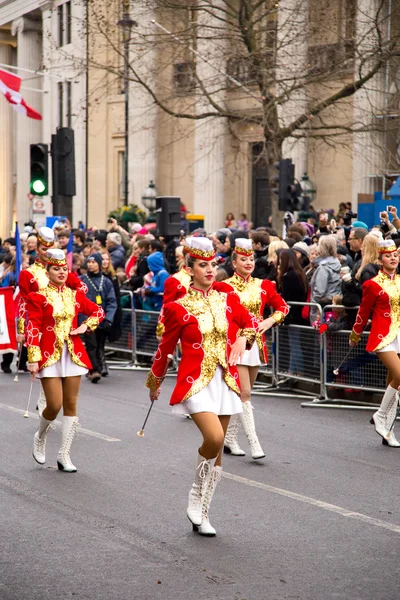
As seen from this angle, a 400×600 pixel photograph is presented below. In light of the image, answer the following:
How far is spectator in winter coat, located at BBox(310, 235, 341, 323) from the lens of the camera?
13.8 metres

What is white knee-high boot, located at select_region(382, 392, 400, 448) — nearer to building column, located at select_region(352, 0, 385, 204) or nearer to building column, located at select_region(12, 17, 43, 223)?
building column, located at select_region(352, 0, 385, 204)

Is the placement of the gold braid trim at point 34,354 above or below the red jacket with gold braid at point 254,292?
below

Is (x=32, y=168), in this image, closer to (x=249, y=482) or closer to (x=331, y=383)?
(x=331, y=383)

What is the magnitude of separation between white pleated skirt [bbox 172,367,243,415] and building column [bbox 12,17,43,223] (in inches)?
1912

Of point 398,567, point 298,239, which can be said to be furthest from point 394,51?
point 398,567

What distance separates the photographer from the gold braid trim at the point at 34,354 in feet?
30.7

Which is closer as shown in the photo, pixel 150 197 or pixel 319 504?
pixel 319 504

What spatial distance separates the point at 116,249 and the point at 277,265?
5.70 metres

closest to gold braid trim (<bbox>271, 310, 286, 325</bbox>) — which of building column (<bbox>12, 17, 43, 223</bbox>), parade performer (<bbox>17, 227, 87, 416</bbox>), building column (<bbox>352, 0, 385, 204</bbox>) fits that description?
parade performer (<bbox>17, 227, 87, 416</bbox>)

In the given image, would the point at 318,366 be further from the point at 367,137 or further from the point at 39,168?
the point at 367,137

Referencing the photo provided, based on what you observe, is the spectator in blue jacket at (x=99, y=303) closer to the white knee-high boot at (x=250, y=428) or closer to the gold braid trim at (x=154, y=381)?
the white knee-high boot at (x=250, y=428)

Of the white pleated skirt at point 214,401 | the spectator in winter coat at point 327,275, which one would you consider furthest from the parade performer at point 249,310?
the spectator in winter coat at point 327,275

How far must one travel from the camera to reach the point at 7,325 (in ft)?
54.2

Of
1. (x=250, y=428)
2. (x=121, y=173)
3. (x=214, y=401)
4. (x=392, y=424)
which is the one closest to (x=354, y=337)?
(x=392, y=424)
